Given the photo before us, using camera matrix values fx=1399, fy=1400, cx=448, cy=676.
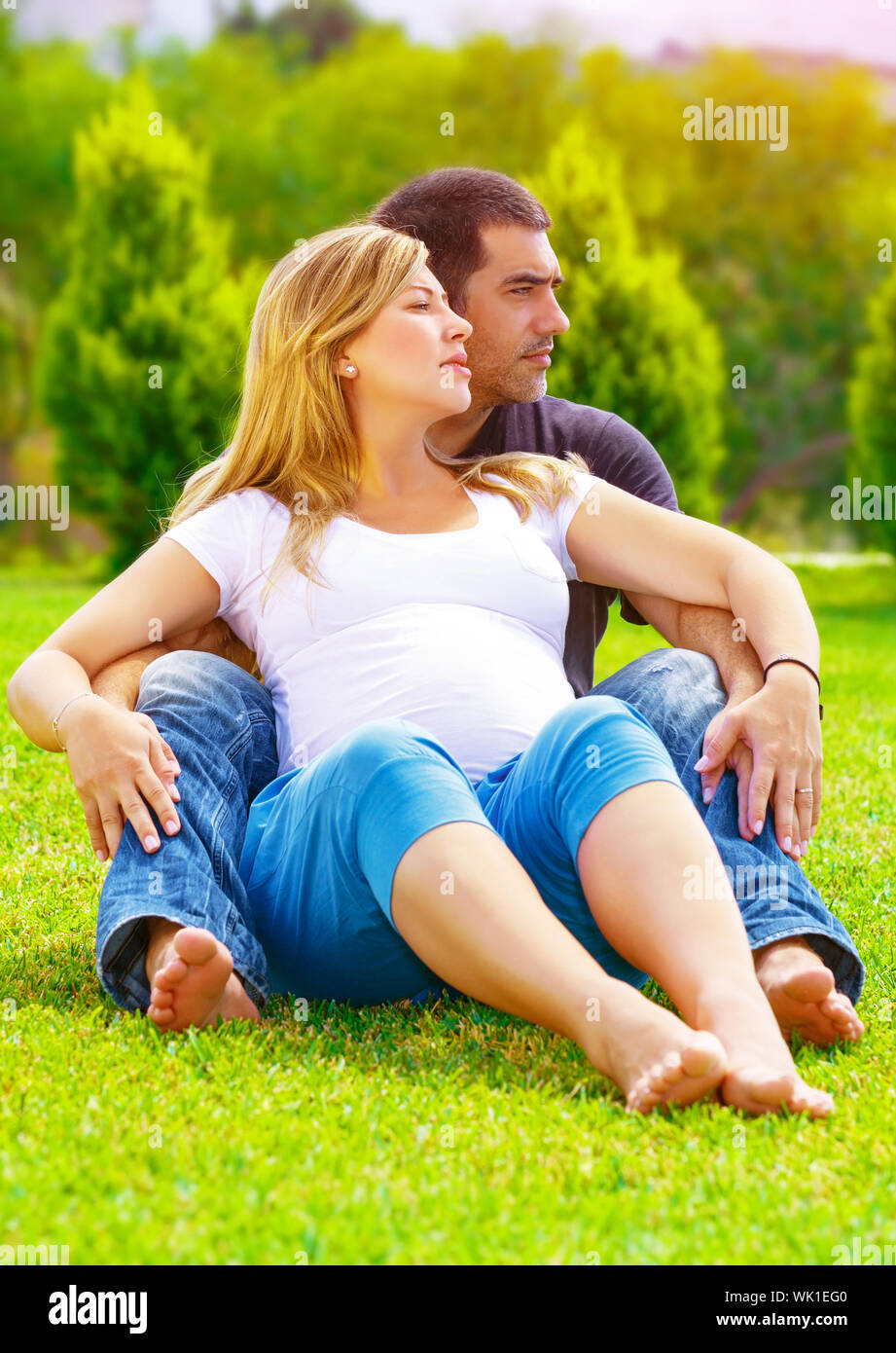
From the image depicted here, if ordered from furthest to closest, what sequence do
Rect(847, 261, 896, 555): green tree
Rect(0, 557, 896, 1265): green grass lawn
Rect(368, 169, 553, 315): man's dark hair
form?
Rect(847, 261, 896, 555): green tree
Rect(368, 169, 553, 315): man's dark hair
Rect(0, 557, 896, 1265): green grass lawn

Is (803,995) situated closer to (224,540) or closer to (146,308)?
(224,540)

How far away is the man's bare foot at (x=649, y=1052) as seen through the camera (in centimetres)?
180

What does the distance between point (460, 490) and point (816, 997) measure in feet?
4.26

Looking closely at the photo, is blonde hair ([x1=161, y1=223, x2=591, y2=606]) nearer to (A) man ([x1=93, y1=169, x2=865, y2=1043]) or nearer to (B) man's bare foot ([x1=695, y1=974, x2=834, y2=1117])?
(A) man ([x1=93, y1=169, x2=865, y2=1043])

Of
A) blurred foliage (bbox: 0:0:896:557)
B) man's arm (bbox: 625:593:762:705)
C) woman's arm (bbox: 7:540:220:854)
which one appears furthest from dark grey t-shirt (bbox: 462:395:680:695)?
blurred foliage (bbox: 0:0:896:557)

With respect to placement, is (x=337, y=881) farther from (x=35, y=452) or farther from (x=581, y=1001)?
(x=35, y=452)

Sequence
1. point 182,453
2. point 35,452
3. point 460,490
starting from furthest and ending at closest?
point 35,452, point 182,453, point 460,490

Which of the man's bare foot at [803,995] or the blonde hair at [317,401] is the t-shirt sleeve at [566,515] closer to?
the blonde hair at [317,401]

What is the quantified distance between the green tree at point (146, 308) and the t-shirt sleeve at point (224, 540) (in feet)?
30.2

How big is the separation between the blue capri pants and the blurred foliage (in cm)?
2038

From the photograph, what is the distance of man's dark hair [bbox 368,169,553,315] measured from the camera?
11.4 ft

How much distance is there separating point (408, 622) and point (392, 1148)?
3.53 ft
